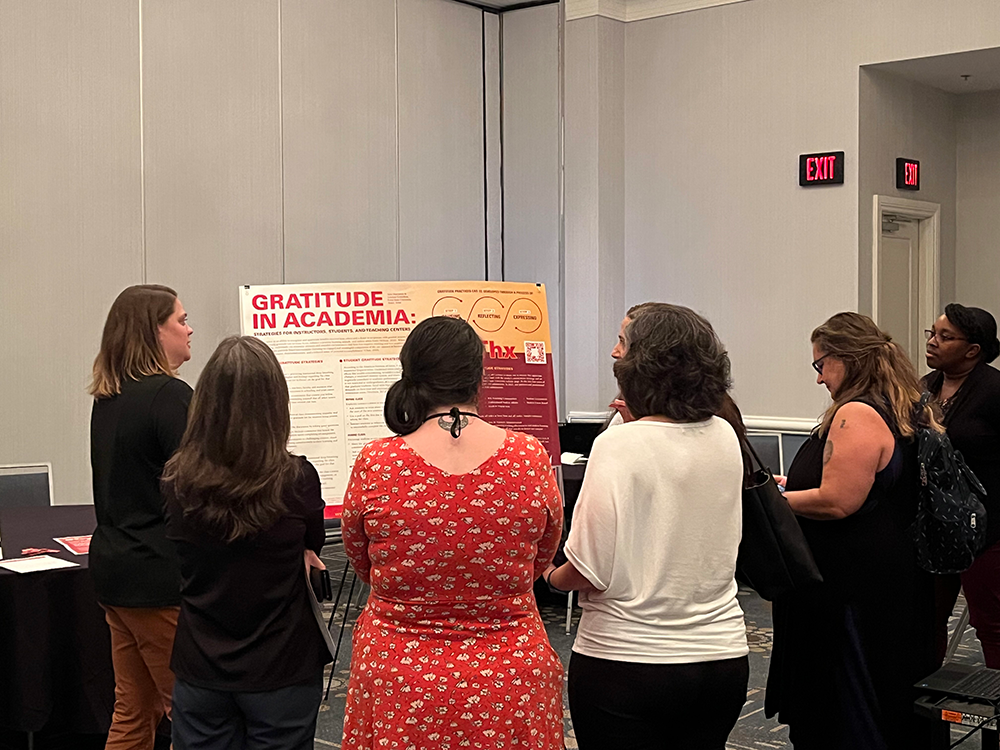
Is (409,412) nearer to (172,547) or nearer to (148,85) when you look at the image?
(172,547)

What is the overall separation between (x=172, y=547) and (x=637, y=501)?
4.13 ft

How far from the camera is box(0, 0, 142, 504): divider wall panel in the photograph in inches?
217

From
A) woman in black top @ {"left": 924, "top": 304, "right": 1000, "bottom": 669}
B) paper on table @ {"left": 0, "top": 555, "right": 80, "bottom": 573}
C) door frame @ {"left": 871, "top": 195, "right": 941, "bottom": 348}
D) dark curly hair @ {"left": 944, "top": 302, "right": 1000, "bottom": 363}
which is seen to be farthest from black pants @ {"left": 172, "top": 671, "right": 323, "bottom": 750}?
door frame @ {"left": 871, "top": 195, "right": 941, "bottom": 348}

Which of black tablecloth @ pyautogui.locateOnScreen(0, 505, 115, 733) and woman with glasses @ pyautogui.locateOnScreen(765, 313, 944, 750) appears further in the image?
black tablecloth @ pyautogui.locateOnScreen(0, 505, 115, 733)

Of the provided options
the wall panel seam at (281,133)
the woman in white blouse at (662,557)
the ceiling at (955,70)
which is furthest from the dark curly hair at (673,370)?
the ceiling at (955,70)

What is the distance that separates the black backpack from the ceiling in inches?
171

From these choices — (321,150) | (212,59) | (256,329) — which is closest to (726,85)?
(321,150)

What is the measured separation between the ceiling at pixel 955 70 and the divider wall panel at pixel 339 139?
295 centimetres

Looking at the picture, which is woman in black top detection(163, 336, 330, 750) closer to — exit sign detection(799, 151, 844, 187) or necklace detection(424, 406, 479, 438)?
necklace detection(424, 406, 479, 438)

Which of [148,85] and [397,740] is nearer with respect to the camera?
[397,740]

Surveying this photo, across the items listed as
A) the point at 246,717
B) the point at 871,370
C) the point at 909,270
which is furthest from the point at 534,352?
the point at 909,270

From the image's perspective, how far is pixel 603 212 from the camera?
7.90 meters

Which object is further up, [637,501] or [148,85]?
[148,85]

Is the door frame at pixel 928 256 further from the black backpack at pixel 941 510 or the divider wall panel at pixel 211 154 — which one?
the black backpack at pixel 941 510
